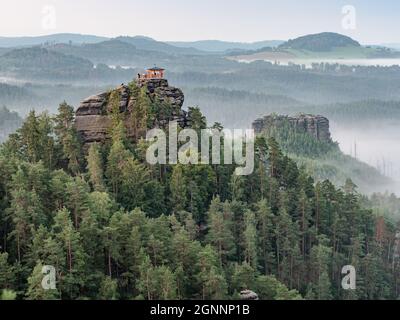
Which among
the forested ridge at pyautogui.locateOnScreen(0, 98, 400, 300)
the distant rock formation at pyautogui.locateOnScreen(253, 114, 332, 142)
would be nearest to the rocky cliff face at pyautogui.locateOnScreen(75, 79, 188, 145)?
the forested ridge at pyautogui.locateOnScreen(0, 98, 400, 300)

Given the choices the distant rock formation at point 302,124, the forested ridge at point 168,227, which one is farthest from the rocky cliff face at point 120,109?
the distant rock formation at point 302,124

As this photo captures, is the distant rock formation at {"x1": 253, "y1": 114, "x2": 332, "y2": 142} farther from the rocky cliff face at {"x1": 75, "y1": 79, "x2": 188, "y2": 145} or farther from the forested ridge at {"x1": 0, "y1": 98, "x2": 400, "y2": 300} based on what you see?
the rocky cliff face at {"x1": 75, "y1": 79, "x2": 188, "y2": 145}

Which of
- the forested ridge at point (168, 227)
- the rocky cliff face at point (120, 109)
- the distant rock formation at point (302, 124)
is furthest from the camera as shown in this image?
the distant rock formation at point (302, 124)

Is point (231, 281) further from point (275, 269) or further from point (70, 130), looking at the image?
point (70, 130)

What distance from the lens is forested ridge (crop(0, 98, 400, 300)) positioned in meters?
41.3

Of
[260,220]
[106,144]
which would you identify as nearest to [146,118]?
[106,144]

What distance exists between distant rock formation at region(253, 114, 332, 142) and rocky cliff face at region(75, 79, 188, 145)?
4493 inches

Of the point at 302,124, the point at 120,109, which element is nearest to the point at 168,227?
the point at 120,109

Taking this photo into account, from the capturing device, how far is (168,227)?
2032 inches

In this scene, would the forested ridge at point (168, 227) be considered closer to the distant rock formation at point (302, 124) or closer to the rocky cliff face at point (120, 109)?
the rocky cliff face at point (120, 109)

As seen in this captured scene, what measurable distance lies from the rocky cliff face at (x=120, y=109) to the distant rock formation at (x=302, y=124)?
374 ft

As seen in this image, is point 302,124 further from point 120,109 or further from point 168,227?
point 168,227

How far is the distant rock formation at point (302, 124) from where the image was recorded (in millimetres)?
188125
